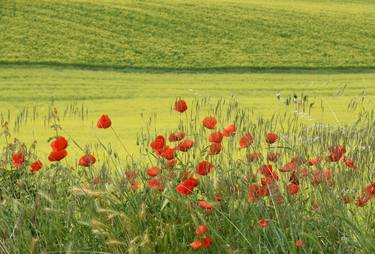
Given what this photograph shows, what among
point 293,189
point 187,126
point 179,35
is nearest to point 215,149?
point 293,189

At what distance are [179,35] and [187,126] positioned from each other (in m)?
20.5

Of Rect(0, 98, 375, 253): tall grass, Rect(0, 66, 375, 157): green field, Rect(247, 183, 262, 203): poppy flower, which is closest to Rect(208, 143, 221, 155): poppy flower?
Rect(0, 98, 375, 253): tall grass

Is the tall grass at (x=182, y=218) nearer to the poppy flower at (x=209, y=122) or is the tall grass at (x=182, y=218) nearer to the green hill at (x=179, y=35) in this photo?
the poppy flower at (x=209, y=122)

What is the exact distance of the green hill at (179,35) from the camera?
2922 cm

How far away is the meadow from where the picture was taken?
5.18 m

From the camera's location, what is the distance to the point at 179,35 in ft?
108

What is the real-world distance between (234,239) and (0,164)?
2.46 metres

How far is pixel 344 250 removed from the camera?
196 inches

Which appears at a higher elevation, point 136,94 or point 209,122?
point 209,122

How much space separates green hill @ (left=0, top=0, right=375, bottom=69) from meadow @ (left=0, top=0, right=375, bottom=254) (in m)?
0.09

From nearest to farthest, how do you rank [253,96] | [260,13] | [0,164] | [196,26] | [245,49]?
[0,164] < [253,96] < [245,49] < [196,26] < [260,13]

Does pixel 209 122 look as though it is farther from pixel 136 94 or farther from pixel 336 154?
pixel 136 94

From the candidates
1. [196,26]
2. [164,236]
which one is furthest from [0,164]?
[196,26]

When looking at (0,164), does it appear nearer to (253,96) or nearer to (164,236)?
(164,236)
